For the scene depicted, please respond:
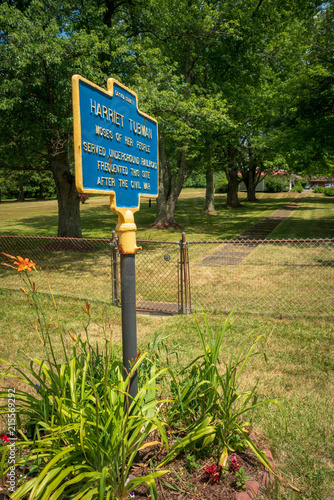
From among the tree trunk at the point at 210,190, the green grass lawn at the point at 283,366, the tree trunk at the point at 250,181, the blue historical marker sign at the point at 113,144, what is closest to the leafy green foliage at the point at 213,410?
the green grass lawn at the point at 283,366

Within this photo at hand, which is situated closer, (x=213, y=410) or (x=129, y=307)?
(x=129, y=307)

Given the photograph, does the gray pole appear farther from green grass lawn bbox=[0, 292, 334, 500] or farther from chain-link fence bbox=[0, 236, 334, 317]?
chain-link fence bbox=[0, 236, 334, 317]

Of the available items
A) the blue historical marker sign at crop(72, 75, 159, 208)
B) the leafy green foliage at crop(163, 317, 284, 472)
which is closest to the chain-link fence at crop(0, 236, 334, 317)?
the blue historical marker sign at crop(72, 75, 159, 208)

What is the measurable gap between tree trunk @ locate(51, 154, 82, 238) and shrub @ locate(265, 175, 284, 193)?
44.9 metres

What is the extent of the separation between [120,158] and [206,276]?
252 inches

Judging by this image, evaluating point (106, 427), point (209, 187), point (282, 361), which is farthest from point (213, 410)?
point (209, 187)

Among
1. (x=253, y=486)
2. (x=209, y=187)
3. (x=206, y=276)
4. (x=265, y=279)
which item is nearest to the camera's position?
(x=253, y=486)

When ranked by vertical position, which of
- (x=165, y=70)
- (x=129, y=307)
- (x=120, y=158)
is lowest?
(x=129, y=307)

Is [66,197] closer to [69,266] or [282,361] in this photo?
[69,266]

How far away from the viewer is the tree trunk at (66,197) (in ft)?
42.2

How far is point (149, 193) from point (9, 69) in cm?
792

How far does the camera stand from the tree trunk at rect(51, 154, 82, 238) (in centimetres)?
1285

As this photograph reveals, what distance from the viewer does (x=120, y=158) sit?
2508 mm

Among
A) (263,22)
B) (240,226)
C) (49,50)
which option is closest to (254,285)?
(49,50)
